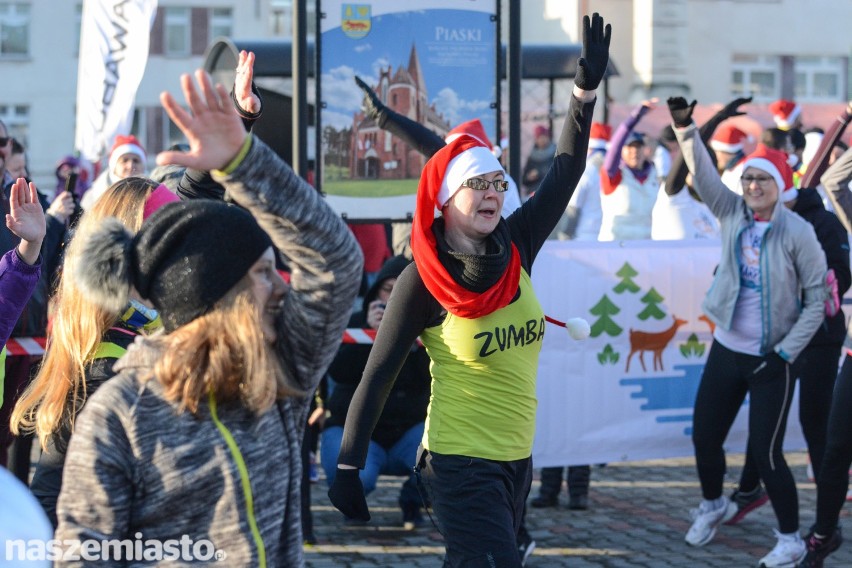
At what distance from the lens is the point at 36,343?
7285mm

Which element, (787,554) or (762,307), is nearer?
(787,554)

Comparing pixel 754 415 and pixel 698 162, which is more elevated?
pixel 698 162

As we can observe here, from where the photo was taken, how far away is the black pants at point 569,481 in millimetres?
7641

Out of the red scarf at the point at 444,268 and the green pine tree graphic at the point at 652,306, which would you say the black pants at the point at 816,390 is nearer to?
the green pine tree graphic at the point at 652,306

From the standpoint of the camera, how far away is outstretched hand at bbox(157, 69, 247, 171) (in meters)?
2.52

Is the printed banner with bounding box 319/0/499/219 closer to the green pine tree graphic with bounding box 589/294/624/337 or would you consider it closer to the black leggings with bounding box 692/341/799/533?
the green pine tree graphic with bounding box 589/294/624/337

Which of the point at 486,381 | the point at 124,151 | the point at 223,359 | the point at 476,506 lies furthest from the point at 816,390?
the point at 223,359

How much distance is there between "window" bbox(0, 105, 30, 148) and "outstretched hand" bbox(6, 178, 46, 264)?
1497 inches

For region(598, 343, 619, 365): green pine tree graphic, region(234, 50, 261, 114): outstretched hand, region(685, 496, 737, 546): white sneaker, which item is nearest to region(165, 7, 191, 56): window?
region(598, 343, 619, 365): green pine tree graphic

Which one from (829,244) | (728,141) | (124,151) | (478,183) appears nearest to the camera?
(478,183)

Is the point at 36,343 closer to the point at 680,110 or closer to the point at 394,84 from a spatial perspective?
the point at 394,84

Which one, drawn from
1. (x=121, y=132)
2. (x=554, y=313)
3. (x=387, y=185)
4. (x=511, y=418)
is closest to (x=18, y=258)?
(x=511, y=418)

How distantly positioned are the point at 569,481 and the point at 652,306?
1.17 metres

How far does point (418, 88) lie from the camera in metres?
7.45
